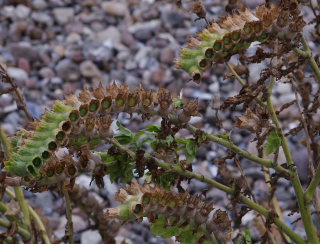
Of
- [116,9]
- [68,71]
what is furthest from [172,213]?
[116,9]

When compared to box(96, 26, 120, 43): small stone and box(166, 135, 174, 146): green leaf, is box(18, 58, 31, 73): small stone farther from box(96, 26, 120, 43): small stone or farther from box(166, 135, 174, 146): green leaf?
box(166, 135, 174, 146): green leaf

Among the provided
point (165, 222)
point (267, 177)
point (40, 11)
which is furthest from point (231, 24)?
point (40, 11)

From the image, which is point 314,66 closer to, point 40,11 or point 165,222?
point 165,222

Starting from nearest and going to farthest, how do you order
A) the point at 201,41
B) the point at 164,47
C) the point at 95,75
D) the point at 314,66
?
the point at 201,41
the point at 314,66
the point at 95,75
the point at 164,47

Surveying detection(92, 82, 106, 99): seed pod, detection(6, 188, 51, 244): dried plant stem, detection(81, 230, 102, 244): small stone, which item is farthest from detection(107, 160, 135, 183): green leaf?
detection(81, 230, 102, 244): small stone

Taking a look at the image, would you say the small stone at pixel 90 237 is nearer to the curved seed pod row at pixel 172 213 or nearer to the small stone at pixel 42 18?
the curved seed pod row at pixel 172 213
